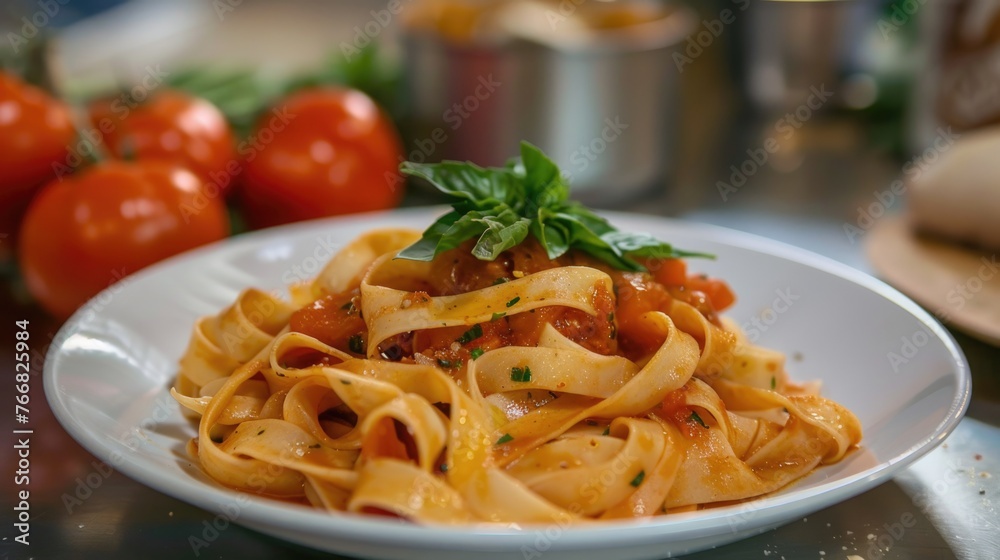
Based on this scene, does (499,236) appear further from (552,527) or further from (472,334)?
(552,527)

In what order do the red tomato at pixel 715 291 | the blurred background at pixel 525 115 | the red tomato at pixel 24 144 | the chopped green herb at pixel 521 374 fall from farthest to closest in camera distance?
the blurred background at pixel 525 115 → the red tomato at pixel 24 144 → the red tomato at pixel 715 291 → the chopped green herb at pixel 521 374

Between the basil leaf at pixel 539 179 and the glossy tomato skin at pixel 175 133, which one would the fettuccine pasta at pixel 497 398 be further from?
the glossy tomato skin at pixel 175 133

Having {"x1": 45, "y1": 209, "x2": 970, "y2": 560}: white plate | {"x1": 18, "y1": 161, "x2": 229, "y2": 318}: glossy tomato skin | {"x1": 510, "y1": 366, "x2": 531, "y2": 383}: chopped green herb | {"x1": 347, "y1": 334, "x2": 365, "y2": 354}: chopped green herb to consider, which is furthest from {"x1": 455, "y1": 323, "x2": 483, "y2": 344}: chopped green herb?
{"x1": 18, "y1": 161, "x2": 229, "y2": 318}: glossy tomato skin

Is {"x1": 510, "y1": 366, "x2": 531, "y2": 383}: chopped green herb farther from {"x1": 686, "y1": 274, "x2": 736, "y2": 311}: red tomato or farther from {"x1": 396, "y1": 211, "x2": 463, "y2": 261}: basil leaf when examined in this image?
{"x1": 686, "y1": 274, "x2": 736, "y2": 311}: red tomato

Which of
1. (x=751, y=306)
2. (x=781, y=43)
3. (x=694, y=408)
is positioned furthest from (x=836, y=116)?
(x=694, y=408)

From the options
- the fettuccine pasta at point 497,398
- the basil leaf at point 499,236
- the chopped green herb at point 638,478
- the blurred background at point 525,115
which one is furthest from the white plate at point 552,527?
the basil leaf at point 499,236

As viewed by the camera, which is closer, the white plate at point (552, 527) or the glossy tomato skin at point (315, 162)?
the white plate at point (552, 527)

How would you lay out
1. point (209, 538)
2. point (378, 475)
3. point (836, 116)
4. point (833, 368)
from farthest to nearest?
point (836, 116)
point (833, 368)
point (209, 538)
point (378, 475)

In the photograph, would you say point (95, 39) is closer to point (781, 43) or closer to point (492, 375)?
point (781, 43)
